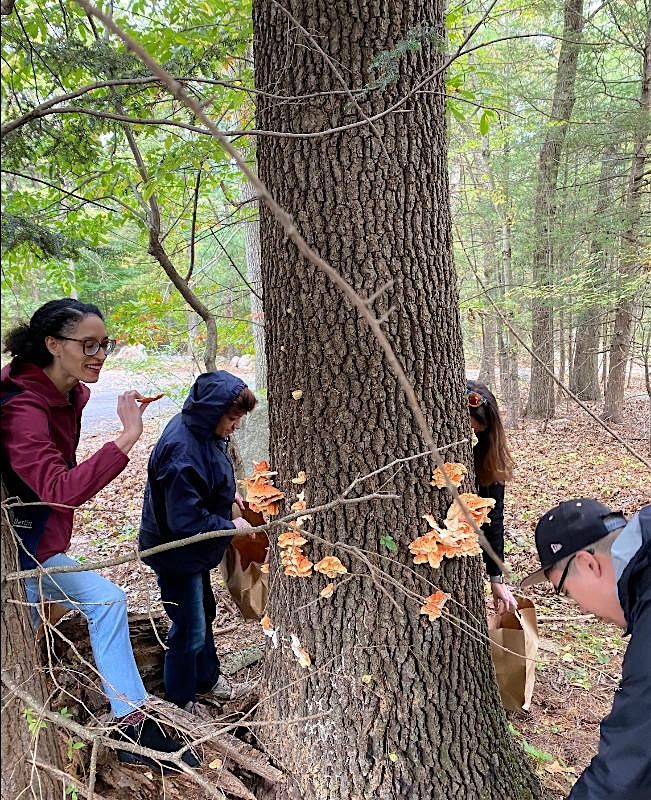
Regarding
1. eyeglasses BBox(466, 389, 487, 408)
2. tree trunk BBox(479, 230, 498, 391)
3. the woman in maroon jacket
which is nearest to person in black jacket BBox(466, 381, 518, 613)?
eyeglasses BBox(466, 389, 487, 408)

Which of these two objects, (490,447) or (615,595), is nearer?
(615,595)

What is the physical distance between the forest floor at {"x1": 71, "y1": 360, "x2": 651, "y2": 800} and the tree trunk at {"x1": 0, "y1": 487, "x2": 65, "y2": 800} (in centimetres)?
97

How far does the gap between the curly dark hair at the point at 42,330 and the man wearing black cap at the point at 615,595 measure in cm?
214

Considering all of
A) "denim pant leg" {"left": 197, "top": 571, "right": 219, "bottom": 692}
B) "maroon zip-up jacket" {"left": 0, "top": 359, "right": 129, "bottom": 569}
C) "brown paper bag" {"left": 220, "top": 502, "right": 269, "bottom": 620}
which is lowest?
"denim pant leg" {"left": 197, "top": 571, "right": 219, "bottom": 692}

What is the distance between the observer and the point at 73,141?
3234mm

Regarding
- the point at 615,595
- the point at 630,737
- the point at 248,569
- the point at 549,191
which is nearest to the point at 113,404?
the point at 549,191

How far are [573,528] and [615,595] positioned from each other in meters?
0.26

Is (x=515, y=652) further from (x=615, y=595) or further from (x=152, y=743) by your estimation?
(x=152, y=743)

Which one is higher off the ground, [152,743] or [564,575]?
[564,575]

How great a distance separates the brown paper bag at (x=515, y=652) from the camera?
2826 millimetres

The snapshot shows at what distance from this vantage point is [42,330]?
235 centimetres

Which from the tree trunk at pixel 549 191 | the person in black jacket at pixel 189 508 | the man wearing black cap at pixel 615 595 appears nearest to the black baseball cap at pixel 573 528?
the man wearing black cap at pixel 615 595

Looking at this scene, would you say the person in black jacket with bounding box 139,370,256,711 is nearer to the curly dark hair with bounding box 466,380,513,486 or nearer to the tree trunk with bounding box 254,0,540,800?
the tree trunk with bounding box 254,0,540,800

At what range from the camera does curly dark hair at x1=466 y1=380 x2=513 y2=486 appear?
9.89 feet
